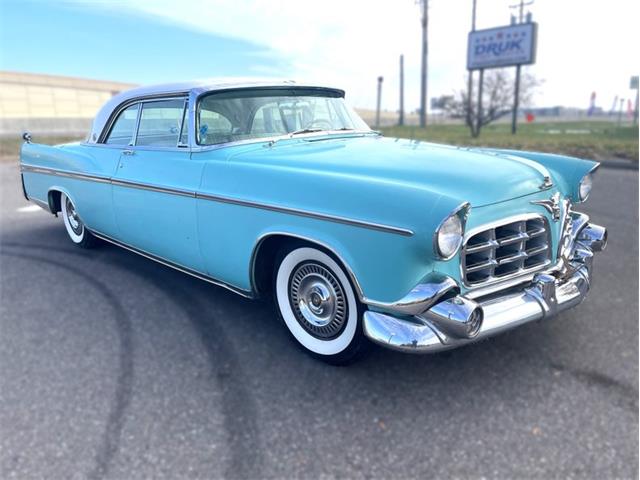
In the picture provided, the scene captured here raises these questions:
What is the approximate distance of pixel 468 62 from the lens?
24656mm

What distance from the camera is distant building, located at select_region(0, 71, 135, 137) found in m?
29.0

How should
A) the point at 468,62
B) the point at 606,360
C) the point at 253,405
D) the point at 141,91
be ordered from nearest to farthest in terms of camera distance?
the point at 253,405 → the point at 606,360 → the point at 141,91 → the point at 468,62

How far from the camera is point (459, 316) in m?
1.96

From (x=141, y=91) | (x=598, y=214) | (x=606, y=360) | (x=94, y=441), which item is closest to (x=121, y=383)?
(x=94, y=441)

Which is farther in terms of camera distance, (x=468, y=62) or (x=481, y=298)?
(x=468, y=62)

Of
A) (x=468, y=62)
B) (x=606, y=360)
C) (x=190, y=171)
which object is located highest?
(x=468, y=62)

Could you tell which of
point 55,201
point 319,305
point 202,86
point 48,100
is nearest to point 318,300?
point 319,305

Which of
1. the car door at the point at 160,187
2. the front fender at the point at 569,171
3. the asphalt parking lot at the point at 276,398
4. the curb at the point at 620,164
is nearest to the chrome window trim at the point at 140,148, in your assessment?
the car door at the point at 160,187

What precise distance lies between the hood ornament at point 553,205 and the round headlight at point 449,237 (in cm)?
60

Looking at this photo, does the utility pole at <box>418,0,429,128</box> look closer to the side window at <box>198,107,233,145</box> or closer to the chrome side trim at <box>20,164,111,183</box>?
the chrome side trim at <box>20,164,111,183</box>

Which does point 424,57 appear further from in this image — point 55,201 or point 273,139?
point 273,139

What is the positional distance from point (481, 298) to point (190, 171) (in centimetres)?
176

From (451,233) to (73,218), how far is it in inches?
142

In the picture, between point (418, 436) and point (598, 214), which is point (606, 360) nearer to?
point (418, 436)
